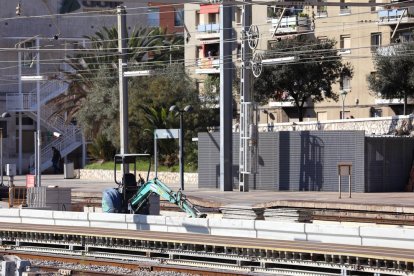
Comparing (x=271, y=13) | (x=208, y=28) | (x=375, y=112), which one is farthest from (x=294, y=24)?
(x=208, y=28)

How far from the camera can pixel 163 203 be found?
41.7m

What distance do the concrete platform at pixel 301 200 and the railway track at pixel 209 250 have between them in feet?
15.9

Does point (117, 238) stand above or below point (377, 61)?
below

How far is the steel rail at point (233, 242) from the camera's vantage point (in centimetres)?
2109

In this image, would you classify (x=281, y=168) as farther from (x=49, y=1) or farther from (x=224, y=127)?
(x=49, y=1)

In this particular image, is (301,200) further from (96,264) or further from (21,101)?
(21,101)

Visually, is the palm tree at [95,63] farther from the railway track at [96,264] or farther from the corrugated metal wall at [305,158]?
the railway track at [96,264]

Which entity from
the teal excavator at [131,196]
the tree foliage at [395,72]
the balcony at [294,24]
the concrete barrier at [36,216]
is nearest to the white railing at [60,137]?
the balcony at [294,24]

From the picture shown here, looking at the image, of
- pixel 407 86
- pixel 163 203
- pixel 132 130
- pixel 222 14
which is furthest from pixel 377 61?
pixel 163 203

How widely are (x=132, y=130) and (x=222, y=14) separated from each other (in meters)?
14.0

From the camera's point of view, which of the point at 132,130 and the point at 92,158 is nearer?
the point at 132,130

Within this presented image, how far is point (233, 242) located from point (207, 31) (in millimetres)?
54387

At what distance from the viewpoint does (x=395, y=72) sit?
61.8 m

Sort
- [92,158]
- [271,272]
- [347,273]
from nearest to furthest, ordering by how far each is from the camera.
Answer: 1. [347,273]
2. [271,272]
3. [92,158]
